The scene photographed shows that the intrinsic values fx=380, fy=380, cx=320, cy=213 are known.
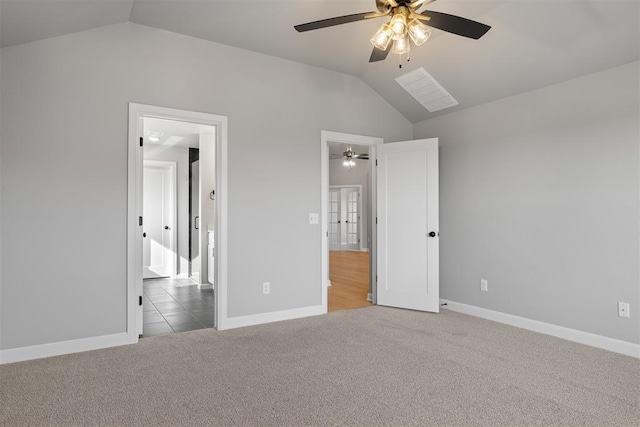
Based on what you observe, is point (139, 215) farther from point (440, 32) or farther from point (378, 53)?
point (440, 32)

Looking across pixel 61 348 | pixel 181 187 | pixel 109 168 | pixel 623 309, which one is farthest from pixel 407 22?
pixel 181 187

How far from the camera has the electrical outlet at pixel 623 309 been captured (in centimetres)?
309

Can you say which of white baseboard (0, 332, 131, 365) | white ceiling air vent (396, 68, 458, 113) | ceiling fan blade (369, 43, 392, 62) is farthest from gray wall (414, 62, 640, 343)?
white baseboard (0, 332, 131, 365)

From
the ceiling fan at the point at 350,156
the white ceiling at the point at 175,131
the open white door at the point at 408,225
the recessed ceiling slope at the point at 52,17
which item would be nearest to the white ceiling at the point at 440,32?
the recessed ceiling slope at the point at 52,17

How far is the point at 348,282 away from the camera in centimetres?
630

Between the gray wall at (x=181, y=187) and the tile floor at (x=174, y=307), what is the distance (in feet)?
1.99

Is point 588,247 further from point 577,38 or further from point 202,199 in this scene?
point 202,199

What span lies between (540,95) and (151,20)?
3.65m

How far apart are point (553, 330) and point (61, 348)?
14.0 ft

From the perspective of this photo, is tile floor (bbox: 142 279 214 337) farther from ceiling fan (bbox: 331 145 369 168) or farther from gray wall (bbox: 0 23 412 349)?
ceiling fan (bbox: 331 145 369 168)

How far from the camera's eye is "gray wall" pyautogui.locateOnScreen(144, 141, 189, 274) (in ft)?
22.5

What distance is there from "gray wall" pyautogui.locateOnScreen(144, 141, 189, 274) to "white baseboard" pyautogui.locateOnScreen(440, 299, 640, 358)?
463cm

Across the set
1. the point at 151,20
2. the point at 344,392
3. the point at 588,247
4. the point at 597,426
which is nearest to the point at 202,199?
the point at 151,20

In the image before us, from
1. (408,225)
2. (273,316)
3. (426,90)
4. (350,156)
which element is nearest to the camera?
(273,316)
